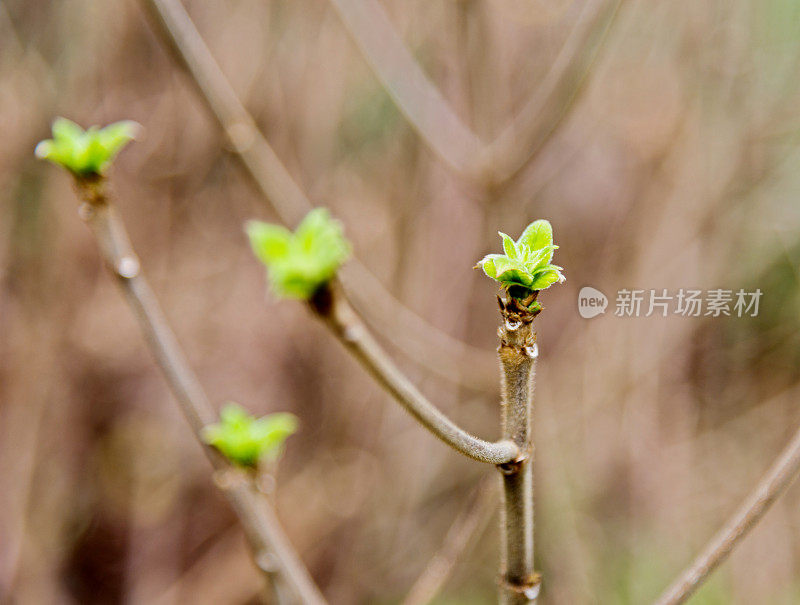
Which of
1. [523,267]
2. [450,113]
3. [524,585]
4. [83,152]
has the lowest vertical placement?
[524,585]

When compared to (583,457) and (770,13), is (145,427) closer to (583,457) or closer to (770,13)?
(583,457)

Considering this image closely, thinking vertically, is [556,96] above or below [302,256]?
above

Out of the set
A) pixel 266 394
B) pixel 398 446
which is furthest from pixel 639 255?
pixel 266 394

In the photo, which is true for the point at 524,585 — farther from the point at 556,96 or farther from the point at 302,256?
the point at 556,96

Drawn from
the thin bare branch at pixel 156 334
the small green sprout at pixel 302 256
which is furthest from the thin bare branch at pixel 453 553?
the small green sprout at pixel 302 256

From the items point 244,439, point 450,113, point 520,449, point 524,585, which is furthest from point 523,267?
point 450,113

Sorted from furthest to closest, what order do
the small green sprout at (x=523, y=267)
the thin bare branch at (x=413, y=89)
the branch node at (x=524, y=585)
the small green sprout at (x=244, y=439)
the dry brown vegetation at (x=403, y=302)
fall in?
the dry brown vegetation at (x=403, y=302) < the thin bare branch at (x=413, y=89) < the small green sprout at (x=244, y=439) < the branch node at (x=524, y=585) < the small green sprout at (x=523, y=267)

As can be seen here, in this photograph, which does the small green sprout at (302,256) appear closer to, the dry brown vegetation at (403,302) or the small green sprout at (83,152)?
the small green sprout at (83,152)
